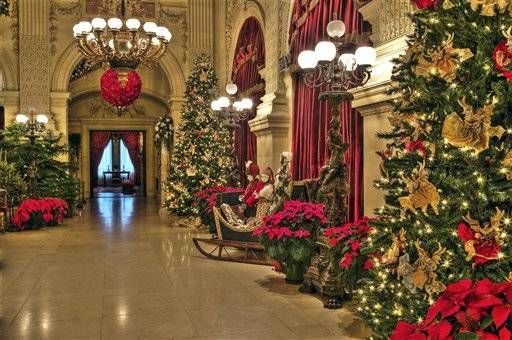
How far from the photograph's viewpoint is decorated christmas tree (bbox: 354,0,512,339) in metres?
2.16

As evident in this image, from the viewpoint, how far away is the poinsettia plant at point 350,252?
3.89 meters

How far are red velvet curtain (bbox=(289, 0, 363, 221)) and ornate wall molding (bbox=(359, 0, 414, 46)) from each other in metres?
0.73

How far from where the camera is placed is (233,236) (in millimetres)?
6984

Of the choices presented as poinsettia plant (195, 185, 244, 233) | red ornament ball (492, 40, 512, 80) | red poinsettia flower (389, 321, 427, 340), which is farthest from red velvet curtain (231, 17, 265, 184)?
red poinsettia flower (389, 321, 427, 340)

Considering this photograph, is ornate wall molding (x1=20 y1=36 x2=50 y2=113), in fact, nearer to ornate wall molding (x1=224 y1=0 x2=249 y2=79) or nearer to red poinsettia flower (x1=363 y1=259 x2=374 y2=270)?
ornate wall molding (x1=224 y1=0 x2=249 y2=79)

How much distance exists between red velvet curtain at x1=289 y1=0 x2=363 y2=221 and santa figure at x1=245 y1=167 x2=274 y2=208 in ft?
2.14

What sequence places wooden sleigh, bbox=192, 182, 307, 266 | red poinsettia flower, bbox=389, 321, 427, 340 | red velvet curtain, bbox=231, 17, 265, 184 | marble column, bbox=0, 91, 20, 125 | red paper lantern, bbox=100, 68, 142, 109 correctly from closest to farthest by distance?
1. red poinsettia flower, bbox=389, 321, 427, 340
2. wooden sleigh, bbox=192, 182, 307, 266
3. red paper lantern, bbox=100, 68, 142, 109
4. red velvet curtain, bbox=231, 17, 265, 184
5. marble column, bbox=0, 91, 20, 125

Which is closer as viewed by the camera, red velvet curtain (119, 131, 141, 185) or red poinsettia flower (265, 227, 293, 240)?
red poinsettia flower (265, 227, 293, 240)

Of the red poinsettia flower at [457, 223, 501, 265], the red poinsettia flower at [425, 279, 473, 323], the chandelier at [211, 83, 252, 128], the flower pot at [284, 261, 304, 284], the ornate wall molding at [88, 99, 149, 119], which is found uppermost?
the ornate wall molding at [88, 99, 149, 119]

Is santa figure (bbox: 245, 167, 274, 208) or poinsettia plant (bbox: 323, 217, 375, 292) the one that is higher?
santa figure (bbox: 245, 167, 274, 208)

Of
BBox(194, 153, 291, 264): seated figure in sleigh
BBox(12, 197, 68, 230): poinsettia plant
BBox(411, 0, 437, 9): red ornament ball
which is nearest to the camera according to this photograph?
BBox(411, 0, 437, 9): red ornament ball

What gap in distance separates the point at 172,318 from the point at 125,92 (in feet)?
19.3

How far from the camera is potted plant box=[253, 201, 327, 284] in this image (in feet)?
17.3

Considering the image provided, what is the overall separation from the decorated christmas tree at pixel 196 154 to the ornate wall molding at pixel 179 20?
8.92 feet
